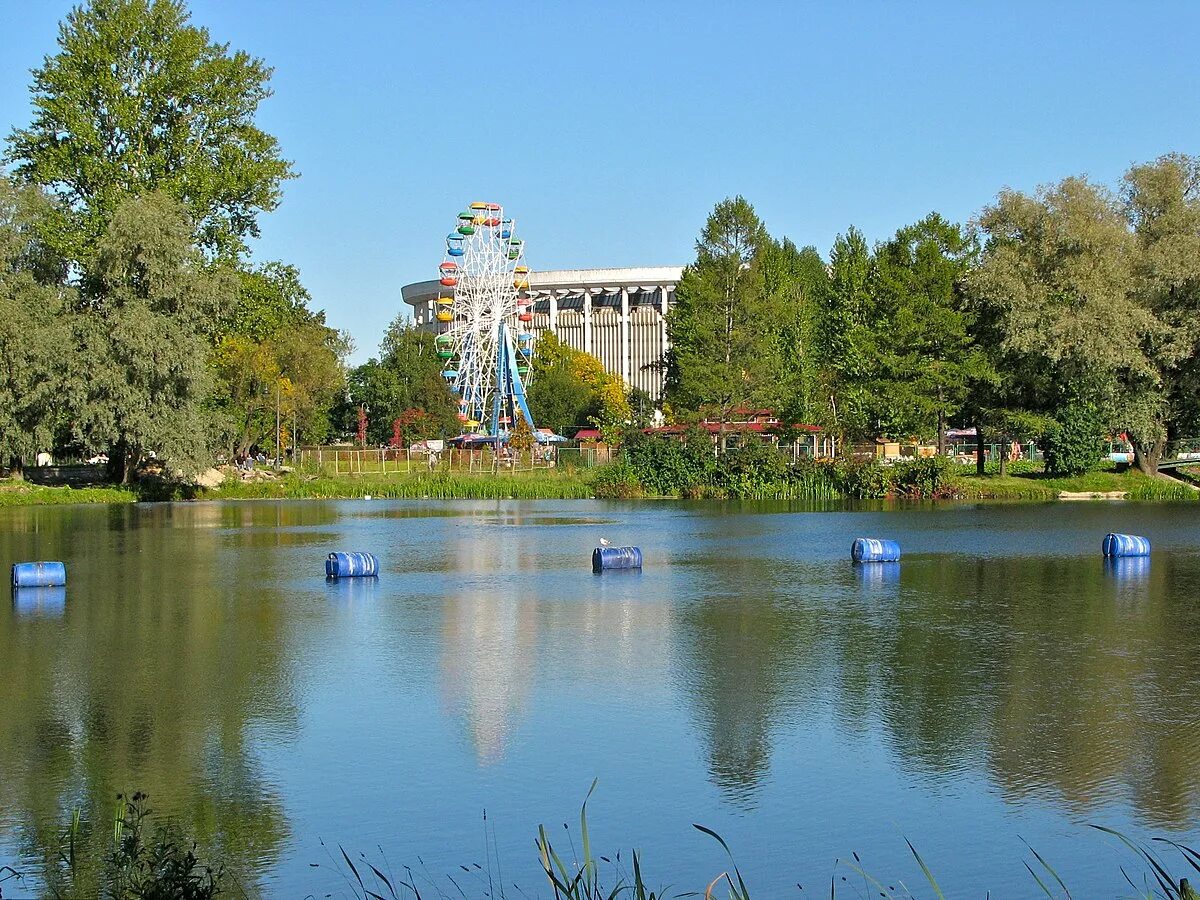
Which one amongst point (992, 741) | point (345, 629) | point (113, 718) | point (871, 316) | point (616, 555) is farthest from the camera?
point (871, 316)

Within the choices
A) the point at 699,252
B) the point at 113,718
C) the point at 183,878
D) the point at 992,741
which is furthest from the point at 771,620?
the point at 699,252

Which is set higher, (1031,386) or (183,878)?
(1031,386)

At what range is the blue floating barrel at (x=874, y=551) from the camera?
27.8 m

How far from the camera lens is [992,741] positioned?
12.2 m

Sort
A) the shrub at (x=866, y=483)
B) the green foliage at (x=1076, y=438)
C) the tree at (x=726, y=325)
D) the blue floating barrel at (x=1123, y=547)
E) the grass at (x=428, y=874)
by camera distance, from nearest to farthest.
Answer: the grass at (x=428, y=874) < the blue floating barrel at (x=1123, y=547) < the shrub at (x=866, y=483) < the green foliage at (x=1076, y=438) < the tree at (x=726, y=325)

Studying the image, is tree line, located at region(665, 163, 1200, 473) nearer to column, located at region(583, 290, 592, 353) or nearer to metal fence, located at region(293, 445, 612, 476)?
metal fence, located at region(293, 445, 612, 476)

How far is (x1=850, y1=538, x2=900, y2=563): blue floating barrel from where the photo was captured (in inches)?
1093

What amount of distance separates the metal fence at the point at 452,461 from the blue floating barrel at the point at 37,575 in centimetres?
3950

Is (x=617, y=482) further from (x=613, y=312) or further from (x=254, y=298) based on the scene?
(x=613, y=312)

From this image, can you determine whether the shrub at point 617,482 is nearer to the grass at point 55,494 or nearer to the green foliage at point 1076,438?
the green foliage at point 1076,438

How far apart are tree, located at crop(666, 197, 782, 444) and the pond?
3954cm

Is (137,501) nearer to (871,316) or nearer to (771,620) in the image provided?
(871,316)

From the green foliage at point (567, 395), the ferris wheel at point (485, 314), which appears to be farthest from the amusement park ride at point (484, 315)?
the green foliage at point (567, 395)

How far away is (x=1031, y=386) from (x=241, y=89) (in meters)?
36.8
